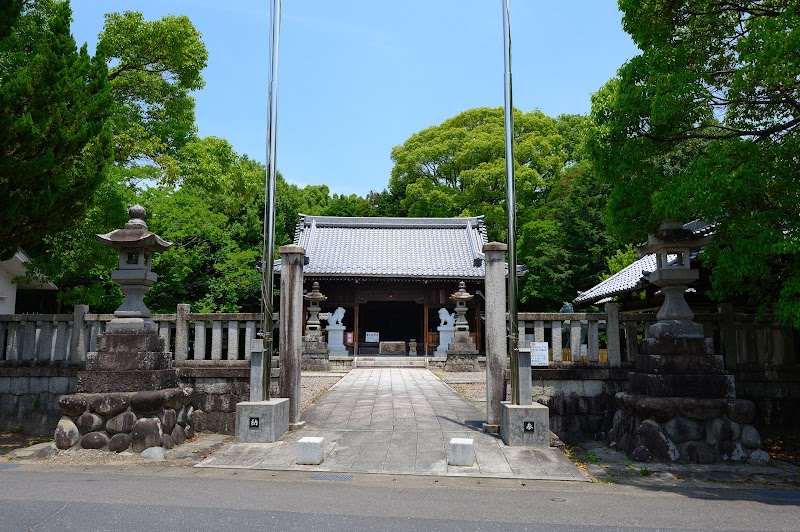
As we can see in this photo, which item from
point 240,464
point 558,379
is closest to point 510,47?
point 558,379

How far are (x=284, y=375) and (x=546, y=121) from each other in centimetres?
3167

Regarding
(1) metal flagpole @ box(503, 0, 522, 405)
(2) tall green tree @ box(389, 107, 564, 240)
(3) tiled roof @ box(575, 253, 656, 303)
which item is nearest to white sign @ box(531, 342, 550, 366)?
(1) metal flagpole @ box(503, 0, 522, 405)

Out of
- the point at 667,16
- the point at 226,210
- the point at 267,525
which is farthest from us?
the point at 226,210

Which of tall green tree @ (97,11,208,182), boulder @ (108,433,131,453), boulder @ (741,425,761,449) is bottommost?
boulder @ (108,433,131,453)

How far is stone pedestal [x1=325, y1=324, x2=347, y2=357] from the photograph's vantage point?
24375 millimetres

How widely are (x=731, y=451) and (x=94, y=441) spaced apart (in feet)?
27.0

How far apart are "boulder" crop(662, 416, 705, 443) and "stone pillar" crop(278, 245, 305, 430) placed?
5.32m

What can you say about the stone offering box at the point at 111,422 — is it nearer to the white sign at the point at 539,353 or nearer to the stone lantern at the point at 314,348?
the white sign at the point at 539,353

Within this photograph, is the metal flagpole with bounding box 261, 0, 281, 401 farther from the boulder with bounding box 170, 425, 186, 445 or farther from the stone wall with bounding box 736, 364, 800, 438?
the stone wall with bounding box 736, 364, 800, 438

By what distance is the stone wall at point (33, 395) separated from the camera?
9.39m

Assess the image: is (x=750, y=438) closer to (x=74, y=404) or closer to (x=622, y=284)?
(x=74, y=404)

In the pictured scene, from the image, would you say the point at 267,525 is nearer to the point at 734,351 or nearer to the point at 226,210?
the point at 734,351

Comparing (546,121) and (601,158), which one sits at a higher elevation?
(546,121)

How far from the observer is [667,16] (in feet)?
24.9
